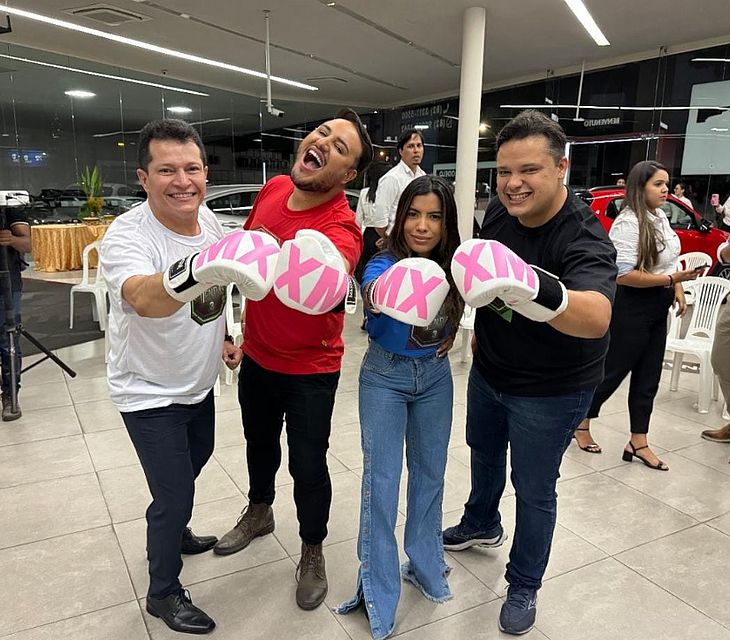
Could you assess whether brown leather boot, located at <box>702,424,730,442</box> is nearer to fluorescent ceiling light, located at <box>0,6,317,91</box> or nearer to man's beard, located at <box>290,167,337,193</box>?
man's beard, located at <box>290,167,337,193</box>

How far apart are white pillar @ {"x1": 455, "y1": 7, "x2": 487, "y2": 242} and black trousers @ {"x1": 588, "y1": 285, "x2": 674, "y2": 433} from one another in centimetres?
336

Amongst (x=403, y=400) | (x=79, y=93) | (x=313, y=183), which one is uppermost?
(x=79, y=93)

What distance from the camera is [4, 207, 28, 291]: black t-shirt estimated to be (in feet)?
10.4

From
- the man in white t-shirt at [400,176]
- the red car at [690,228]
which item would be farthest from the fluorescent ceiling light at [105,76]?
the red car at [690,228]

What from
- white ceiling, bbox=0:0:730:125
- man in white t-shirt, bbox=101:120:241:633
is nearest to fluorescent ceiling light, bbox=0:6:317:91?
white ceiling, bbox=0:0:730:125

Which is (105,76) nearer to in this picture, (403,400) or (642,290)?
(642,290)

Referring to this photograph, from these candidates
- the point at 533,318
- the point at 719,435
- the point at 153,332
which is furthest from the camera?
the point at 719,435

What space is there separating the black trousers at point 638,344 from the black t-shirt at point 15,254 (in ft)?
10.2

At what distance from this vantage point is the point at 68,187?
7.68m

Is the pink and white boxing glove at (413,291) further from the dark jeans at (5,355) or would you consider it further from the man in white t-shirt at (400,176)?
the man in white t-shirt at (400,176)

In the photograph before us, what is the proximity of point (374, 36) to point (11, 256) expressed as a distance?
531cm

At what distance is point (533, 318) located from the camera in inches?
49.1

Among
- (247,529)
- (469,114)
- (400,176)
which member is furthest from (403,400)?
(469,114)

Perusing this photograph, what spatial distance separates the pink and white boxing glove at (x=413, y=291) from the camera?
1.35 metres
